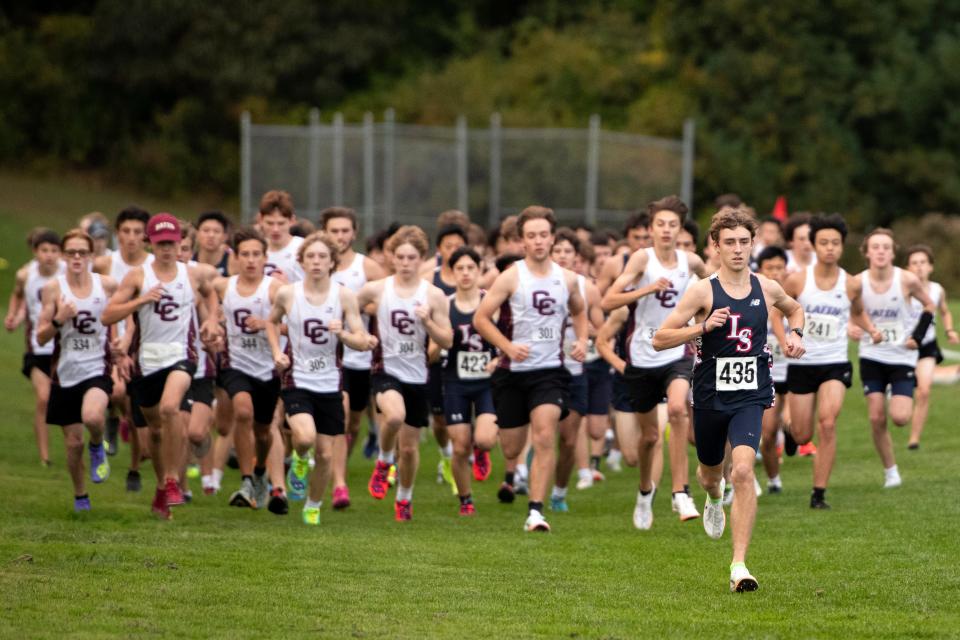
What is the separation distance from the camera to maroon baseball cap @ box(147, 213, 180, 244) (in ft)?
42.9

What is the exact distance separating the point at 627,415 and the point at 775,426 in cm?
129

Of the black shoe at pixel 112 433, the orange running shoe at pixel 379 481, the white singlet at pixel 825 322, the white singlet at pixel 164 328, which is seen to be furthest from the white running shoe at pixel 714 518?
the black shoe at pixel 112 433

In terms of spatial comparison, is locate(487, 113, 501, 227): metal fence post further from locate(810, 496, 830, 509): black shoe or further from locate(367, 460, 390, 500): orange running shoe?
locate(810, 496, 830, 509): black shoe

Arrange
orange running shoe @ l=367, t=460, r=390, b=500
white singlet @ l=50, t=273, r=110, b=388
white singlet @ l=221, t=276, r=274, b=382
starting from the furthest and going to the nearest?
1. orange running shoe @ l=367, t=460, r=390, b=500
2. white singlet @ l=221, t=276, r=274, b=382
3. white singlet @ l=50, t=273, r=110, b=388

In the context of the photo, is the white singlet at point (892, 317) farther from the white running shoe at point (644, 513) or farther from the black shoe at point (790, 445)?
the white running shoe at point (644, 513)

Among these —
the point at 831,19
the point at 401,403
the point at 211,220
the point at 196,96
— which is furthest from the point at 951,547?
the point at 196,96

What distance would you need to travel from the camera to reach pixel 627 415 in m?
14.0

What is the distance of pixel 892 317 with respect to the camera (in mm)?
15062

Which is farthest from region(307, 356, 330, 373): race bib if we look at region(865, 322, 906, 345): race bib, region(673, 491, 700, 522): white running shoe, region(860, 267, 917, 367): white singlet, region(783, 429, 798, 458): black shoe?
region(865, 322, 906, 345): race bib

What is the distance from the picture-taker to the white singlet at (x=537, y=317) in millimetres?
12844

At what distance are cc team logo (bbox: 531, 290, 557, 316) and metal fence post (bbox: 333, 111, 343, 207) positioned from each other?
20.8 meters

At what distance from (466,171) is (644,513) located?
20850mm

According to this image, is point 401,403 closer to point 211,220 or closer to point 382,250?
point 211,220

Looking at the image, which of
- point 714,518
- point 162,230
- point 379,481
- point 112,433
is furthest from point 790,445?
point 112,433
